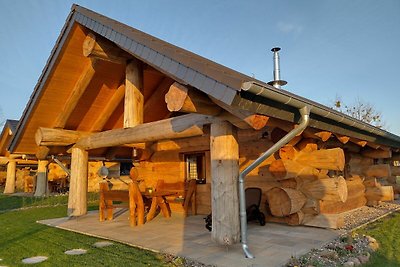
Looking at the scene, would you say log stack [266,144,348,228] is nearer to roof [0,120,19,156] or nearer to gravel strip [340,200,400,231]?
gravel strip [340,200,400,231]

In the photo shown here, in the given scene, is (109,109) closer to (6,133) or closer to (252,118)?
(252,118)

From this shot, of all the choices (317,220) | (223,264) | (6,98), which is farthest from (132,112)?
(6,98)

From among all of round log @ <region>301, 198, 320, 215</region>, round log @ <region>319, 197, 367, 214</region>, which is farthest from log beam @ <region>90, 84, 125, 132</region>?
round log @ <region>319, 197, 367, 214</region>

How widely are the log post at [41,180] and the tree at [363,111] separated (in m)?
22.4

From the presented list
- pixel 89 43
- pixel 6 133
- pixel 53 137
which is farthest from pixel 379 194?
pixel 6 133

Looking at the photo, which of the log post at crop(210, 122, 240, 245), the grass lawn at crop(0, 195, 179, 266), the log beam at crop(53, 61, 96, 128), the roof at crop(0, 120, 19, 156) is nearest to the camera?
the grass lawn at crop(0, 195, 179, 266)

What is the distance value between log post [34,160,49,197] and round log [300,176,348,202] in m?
14.8

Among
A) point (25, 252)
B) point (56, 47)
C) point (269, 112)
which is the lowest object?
point (25, 252)

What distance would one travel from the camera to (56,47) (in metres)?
6.67

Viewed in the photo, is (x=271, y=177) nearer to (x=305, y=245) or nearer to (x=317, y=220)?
(x=317, y=220)

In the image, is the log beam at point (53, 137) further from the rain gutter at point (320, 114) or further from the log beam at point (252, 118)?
the rain gutter at point (320, 114)

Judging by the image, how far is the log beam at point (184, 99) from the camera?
390 cm

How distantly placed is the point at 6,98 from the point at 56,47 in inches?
1488

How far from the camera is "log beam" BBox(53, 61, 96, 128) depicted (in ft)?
22.9
